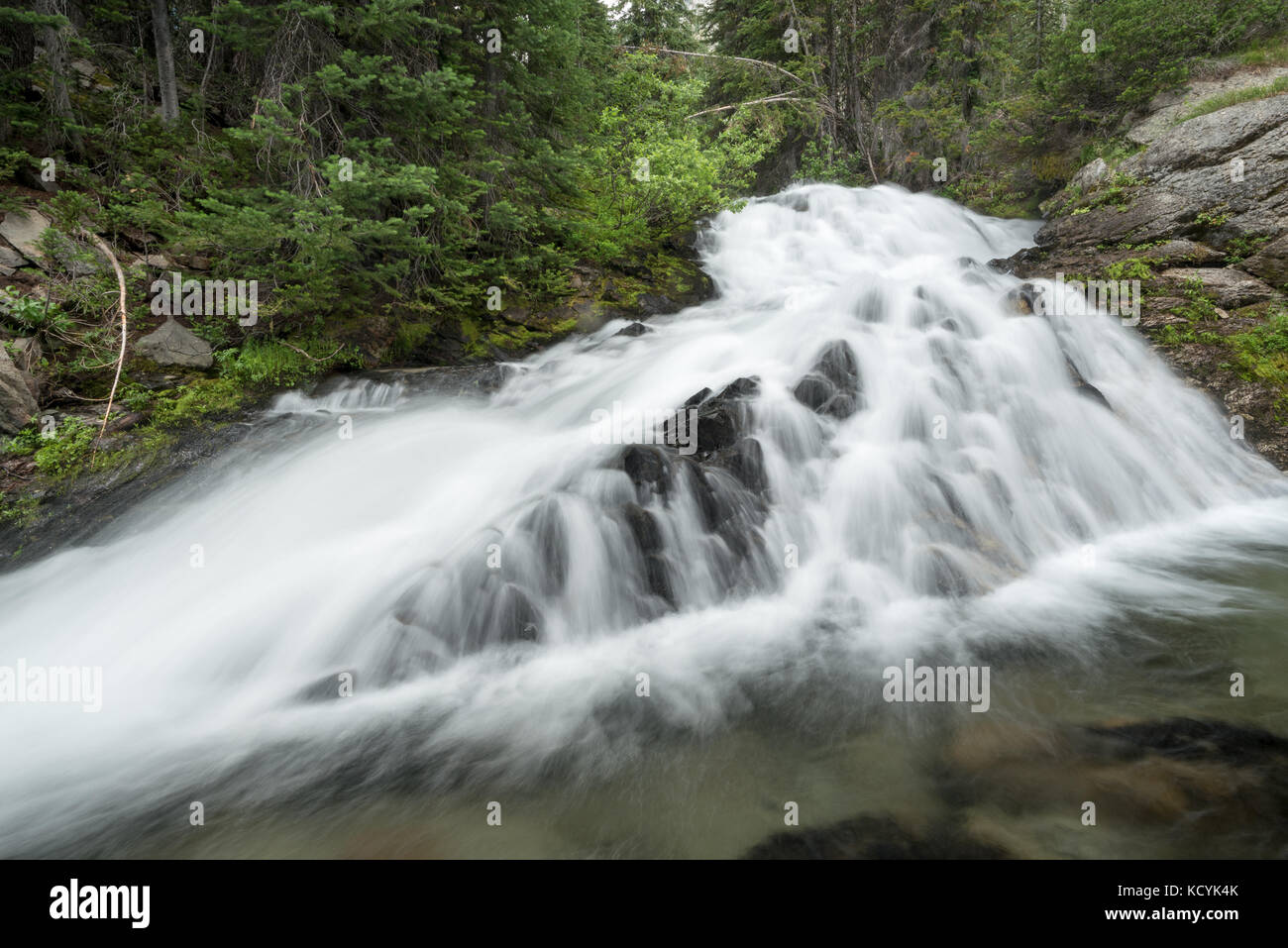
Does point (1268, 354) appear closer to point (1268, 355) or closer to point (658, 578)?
point (1268, 355)

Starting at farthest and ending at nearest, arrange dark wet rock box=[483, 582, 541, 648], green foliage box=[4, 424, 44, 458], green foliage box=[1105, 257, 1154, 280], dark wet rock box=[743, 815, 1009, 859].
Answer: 1. green foliage box=[1105, 257, 1154, 280]
2. green foliage box=[4, 424, 44, 458]
3. dark wet rock box=[483, 582, 541, 648]
4. dark wet rock box=[743, 815, 1009, 859]

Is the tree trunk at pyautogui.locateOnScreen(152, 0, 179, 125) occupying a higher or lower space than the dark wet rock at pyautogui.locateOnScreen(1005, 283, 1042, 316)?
higher

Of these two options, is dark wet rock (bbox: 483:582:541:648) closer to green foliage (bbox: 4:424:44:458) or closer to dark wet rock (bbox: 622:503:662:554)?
dark wet rock (bbox: 622:503:662:554)

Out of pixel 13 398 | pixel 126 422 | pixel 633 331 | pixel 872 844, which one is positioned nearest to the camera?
pixel 872 844

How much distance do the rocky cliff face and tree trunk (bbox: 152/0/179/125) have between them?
14.1 metres

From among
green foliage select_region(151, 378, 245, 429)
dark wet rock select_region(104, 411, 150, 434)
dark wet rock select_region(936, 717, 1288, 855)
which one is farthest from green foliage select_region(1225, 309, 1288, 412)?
dark wet rock select_region(104, 411, 150, 434)

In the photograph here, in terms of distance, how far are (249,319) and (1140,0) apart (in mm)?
16737

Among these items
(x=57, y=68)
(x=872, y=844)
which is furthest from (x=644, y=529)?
(x=57, y=68)

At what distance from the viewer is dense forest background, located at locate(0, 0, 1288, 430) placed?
21.1ft

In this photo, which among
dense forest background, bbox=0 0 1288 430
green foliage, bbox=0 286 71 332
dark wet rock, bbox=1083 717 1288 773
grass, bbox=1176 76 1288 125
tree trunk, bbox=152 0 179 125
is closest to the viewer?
dark wet rock, bbox=1083 717 1288 773

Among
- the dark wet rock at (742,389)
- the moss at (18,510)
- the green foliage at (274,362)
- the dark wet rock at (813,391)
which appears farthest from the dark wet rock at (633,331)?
the moss at (18,510)

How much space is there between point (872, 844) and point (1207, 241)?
10.7m

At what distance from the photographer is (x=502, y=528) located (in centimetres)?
490

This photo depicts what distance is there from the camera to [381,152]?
22.7ft
